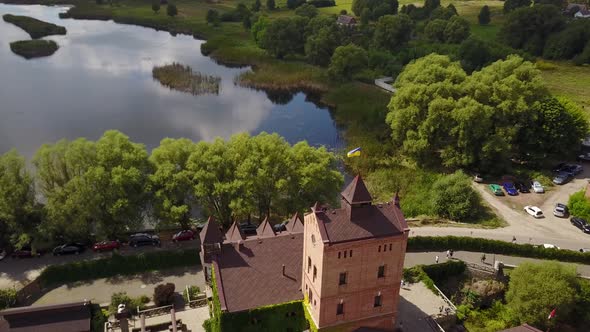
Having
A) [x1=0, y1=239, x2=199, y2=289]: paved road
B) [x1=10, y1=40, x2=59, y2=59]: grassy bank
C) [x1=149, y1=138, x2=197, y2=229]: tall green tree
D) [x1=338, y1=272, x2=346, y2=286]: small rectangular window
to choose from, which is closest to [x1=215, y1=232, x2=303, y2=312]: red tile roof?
[x1=338, y1=272, x2=346, y2=286]: small rectangular window

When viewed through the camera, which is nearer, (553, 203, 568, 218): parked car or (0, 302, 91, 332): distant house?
(0, 302, 91, 332): distant house

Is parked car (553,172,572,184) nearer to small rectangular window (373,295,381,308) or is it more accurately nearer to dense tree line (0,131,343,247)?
dense tree line (0,131,343,247)

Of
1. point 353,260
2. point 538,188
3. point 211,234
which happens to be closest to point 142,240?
point 211,234

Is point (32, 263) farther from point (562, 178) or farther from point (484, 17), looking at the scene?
point (484, 17)

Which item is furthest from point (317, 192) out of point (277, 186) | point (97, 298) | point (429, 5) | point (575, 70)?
point (429, 5)

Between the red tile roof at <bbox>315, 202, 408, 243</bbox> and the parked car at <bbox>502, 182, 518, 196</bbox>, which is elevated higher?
the red tile roof at <bbox>315, 202, 408, 243</bbox>

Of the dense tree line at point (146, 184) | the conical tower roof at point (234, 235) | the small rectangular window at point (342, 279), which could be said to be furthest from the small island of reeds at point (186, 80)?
the small rectangular window at point (342, 279)
